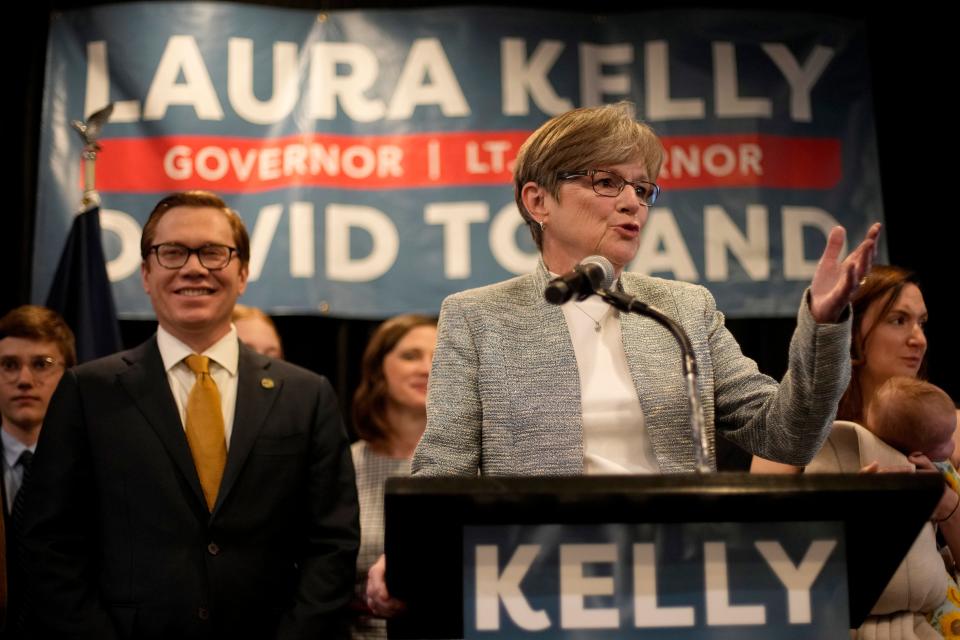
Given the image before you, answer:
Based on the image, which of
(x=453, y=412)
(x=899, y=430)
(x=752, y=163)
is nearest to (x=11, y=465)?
(x=453, y=412)

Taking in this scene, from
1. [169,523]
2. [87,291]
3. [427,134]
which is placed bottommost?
Result: [169,523]

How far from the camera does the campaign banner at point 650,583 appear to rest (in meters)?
1.58

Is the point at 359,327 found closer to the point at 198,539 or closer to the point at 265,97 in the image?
the point at 265,97

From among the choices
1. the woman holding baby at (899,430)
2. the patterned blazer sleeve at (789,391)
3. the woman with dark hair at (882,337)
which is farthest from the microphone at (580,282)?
the woman with dark hair at (882,337)

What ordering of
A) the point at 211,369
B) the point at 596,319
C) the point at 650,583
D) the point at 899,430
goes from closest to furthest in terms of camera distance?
1. the point at 650,583
2. the point at 596,319
3. the point at 899,430
4. the point at 211,369

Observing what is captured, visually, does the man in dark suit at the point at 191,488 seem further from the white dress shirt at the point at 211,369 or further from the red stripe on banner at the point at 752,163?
the red stripe on banner at the point at 752,163

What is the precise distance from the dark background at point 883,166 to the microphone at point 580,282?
9.26ft

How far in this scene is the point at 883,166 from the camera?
4570 mm

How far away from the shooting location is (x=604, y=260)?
6.05 ft

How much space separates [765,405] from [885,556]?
44cm

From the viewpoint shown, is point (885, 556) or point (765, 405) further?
point (765, 405)

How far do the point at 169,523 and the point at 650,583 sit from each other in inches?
57.0

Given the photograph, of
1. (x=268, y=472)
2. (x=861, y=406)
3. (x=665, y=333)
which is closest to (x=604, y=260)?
(x=665, y=333)

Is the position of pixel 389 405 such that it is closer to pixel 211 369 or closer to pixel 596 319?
pixel 211 369
